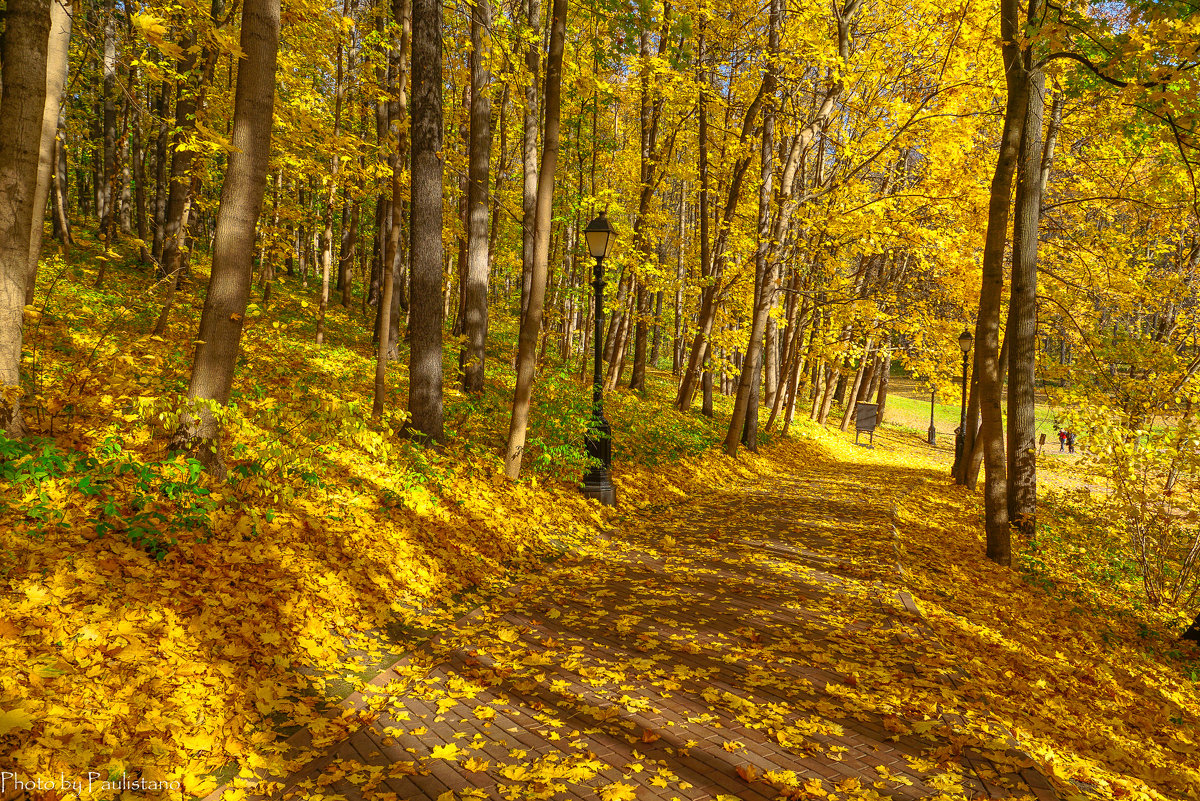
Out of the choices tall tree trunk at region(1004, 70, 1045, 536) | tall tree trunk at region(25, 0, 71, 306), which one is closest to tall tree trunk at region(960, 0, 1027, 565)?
tall tree trunk at region(1004, 70, 1045, 536)

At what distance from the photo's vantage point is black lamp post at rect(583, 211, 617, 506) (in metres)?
8.80

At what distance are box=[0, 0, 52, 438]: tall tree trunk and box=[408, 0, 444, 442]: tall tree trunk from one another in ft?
12.7

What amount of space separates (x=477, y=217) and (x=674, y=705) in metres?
9.31

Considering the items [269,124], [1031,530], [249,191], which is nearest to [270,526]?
[249,191]

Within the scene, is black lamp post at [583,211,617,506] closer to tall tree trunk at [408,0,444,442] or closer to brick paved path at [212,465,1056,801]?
tall tree trunk at [408,0,444,442]

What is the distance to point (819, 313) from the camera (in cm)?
2286

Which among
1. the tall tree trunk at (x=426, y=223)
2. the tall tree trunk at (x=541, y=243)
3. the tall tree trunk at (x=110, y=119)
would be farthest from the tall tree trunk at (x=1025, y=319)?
the tall tree trunk at (x=110, y=119)

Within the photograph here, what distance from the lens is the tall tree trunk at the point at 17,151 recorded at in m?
4.25

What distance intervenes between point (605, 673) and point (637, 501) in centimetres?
587

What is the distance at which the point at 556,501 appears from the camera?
8.59 m

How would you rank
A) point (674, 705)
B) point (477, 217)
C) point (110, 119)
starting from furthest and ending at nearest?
point (110, 119) < point (477, 217) < point (674, 705)

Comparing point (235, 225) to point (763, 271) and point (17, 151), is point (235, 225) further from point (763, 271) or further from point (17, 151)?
point (763, 271)

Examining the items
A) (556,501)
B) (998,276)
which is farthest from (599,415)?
(998,276)

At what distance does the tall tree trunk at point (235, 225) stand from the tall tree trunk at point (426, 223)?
2.74 metres
